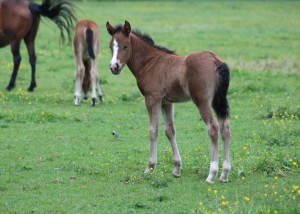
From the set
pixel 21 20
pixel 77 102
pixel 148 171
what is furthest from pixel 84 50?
pixel 148 171

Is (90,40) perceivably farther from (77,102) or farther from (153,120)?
(153,120)

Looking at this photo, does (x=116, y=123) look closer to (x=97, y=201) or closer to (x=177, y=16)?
(x=97, y=201)

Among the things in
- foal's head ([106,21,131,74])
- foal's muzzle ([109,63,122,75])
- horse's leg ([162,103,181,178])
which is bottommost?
horse's leg ([162,103,181,178])

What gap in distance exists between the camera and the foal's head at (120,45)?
573 cm

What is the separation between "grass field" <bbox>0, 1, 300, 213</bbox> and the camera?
4781 millimetres

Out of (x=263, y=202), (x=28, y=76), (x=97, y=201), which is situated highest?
(x=263, y=202)

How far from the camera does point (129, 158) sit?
21.7ft

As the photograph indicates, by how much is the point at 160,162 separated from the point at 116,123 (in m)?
3.02

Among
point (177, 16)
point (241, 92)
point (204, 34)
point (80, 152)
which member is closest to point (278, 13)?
point (177, 16)

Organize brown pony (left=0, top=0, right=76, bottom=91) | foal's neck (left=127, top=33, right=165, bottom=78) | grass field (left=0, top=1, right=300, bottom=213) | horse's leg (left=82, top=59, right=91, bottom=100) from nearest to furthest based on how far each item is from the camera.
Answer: grass field (left=0, top=1, right=300, bottom=213)
foal's neck (left=127, top=33, right=165, bottom=78)
horse's leg (left=82, top=59, right=91, bottom=100)
brown pony (left=0, top=0, right=76, bottom=91)

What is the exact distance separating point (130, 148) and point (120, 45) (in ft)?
7.67

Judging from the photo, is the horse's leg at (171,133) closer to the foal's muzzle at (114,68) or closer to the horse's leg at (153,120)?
the horse's leg at (153,120)

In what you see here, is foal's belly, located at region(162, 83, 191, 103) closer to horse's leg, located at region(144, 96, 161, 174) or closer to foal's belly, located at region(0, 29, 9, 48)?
horse's leg, located at region(144, 96, 161, 174)

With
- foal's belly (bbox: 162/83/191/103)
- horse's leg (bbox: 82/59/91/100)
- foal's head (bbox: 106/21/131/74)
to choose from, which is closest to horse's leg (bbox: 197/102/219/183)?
foal's belly (bbox: 162/83/191/103)
